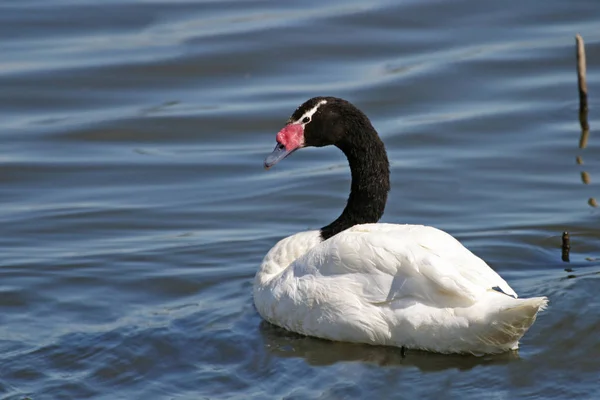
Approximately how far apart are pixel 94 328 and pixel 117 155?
16.4ft

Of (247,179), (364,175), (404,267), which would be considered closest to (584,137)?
(247,179)

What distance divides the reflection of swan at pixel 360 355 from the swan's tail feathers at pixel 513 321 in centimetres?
20

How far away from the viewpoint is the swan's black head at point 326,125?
889 cm

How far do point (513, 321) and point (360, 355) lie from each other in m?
1.07

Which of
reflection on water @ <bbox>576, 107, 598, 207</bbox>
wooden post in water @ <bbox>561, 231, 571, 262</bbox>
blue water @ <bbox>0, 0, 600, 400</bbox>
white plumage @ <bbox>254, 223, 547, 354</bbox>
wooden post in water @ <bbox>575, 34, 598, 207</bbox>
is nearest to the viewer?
white plumage @ <bbox>254, 223, 547, 354</bbox>

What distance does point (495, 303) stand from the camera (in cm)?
709

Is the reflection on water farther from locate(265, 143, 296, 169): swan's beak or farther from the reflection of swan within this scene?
the reflection of swan

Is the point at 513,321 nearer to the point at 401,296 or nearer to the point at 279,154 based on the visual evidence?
the point at 401,296

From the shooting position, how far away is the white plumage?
7148 mm

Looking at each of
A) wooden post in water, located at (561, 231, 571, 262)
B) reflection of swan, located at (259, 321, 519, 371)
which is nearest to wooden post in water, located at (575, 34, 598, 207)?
wooden post in water, located at (561, 231, 571, 262)

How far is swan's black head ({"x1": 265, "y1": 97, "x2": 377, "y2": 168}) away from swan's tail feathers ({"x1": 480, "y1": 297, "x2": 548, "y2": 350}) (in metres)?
2.23

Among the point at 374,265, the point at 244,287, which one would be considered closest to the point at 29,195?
the point at 244,287

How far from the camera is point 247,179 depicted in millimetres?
12359

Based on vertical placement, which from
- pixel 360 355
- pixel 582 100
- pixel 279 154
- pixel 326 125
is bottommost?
pixel 360 355
